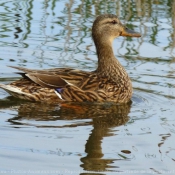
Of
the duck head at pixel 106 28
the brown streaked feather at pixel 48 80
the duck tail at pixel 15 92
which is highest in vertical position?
the duck head at pixel 106 28

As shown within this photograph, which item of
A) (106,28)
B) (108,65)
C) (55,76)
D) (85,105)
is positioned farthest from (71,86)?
(106,28)

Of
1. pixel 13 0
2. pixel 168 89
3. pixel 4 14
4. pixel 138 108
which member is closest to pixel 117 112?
pixel 138 108

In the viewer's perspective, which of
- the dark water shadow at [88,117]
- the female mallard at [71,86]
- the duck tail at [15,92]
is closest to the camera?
the dark water shadow at [88,117]

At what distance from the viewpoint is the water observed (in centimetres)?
787

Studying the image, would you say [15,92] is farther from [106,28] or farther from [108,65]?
[106,28]

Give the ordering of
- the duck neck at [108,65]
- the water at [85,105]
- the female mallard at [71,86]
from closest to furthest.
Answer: the water at [85,105] → the female mallard at [71,86] → the duck neck at [108,65]

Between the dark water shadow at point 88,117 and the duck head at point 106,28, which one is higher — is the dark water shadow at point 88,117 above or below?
below

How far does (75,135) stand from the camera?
342 inches

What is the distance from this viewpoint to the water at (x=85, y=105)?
7.87m

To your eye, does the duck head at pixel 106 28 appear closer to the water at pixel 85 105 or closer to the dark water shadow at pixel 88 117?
the water at pixel 85 105

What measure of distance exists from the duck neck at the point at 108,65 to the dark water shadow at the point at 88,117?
529mm

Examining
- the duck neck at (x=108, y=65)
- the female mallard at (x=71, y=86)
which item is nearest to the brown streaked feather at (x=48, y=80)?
the female mallard at (x=71, y=86)

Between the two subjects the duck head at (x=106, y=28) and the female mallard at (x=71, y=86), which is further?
the duck head at (x=106, y=28)

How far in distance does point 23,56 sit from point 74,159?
4545 millimetres
